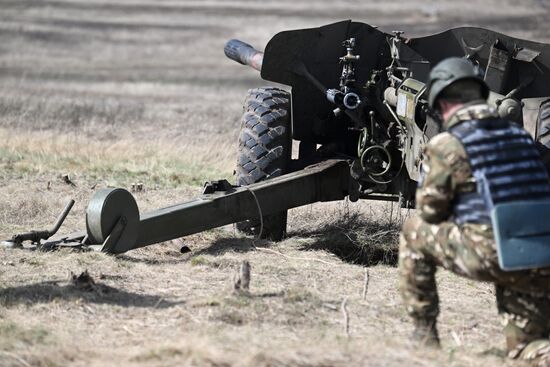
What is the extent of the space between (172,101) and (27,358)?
16.1 metres

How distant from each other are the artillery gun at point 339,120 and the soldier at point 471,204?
287cm

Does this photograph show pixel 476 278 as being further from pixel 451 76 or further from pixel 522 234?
pixel 451 76

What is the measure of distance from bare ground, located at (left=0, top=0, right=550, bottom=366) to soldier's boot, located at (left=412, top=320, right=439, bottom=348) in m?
0.11

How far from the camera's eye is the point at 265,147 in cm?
1005

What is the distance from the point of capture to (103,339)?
664 centimetres

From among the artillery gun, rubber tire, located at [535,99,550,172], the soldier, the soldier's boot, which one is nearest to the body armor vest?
the soldier

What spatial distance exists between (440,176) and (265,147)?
4221 millimetres

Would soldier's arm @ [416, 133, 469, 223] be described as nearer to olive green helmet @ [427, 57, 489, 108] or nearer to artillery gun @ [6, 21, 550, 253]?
olive green helmet @ [427, 57, 489, 108]

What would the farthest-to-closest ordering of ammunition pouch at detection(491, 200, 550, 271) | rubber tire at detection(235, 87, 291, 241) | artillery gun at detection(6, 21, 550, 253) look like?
rubber tire at detection(235, 87, 291, 241), artillery gun at detection(6, 21, 550, 253), ammunition pouch at detection(491, 200, 550, 271)

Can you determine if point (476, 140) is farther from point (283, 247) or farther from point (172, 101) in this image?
point (172, 101)

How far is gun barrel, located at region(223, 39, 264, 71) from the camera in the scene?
37.2ft

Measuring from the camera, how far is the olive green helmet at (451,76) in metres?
6.05

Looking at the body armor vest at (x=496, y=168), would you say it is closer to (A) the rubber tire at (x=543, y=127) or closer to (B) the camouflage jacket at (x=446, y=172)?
(B) the camouflage jacket at (x=446, y=172)

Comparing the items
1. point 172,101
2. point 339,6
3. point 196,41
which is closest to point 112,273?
point 172,101
